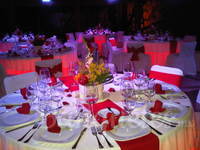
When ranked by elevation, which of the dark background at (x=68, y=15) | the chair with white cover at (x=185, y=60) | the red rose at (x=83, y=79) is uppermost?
the dark background at (x=68, y=15)

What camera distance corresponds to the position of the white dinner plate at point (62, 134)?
5.99 ft

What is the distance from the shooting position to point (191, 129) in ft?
7.22

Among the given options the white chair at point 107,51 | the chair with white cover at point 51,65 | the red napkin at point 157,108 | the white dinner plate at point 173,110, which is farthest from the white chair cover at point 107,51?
the red napkin at point 157,108

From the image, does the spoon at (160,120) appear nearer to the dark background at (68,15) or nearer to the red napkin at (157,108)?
the red napkin at (157,108)

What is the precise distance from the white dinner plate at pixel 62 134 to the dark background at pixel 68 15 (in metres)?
9.12

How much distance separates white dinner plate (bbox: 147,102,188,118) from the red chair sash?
3.12ft

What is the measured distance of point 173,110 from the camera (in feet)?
7.48

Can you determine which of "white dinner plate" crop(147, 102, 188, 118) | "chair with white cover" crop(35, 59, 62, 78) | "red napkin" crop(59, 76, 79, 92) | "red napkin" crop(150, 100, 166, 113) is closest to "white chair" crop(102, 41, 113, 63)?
"chair with white cover" crop(35, 59, 62, 78)

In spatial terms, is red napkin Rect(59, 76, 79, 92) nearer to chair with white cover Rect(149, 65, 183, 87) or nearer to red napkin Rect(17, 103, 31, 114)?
red napkin Rect(17, 103, 31, 114)

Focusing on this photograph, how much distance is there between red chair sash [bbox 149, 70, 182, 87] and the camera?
10.8 feet

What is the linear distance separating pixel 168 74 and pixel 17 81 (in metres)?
1.98

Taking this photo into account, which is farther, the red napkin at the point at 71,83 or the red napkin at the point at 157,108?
the red napkin at the point at 71,83

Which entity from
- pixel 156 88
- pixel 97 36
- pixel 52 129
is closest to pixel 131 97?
pixel 156 88

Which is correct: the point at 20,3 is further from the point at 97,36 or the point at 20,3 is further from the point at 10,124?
the point at 10,124
